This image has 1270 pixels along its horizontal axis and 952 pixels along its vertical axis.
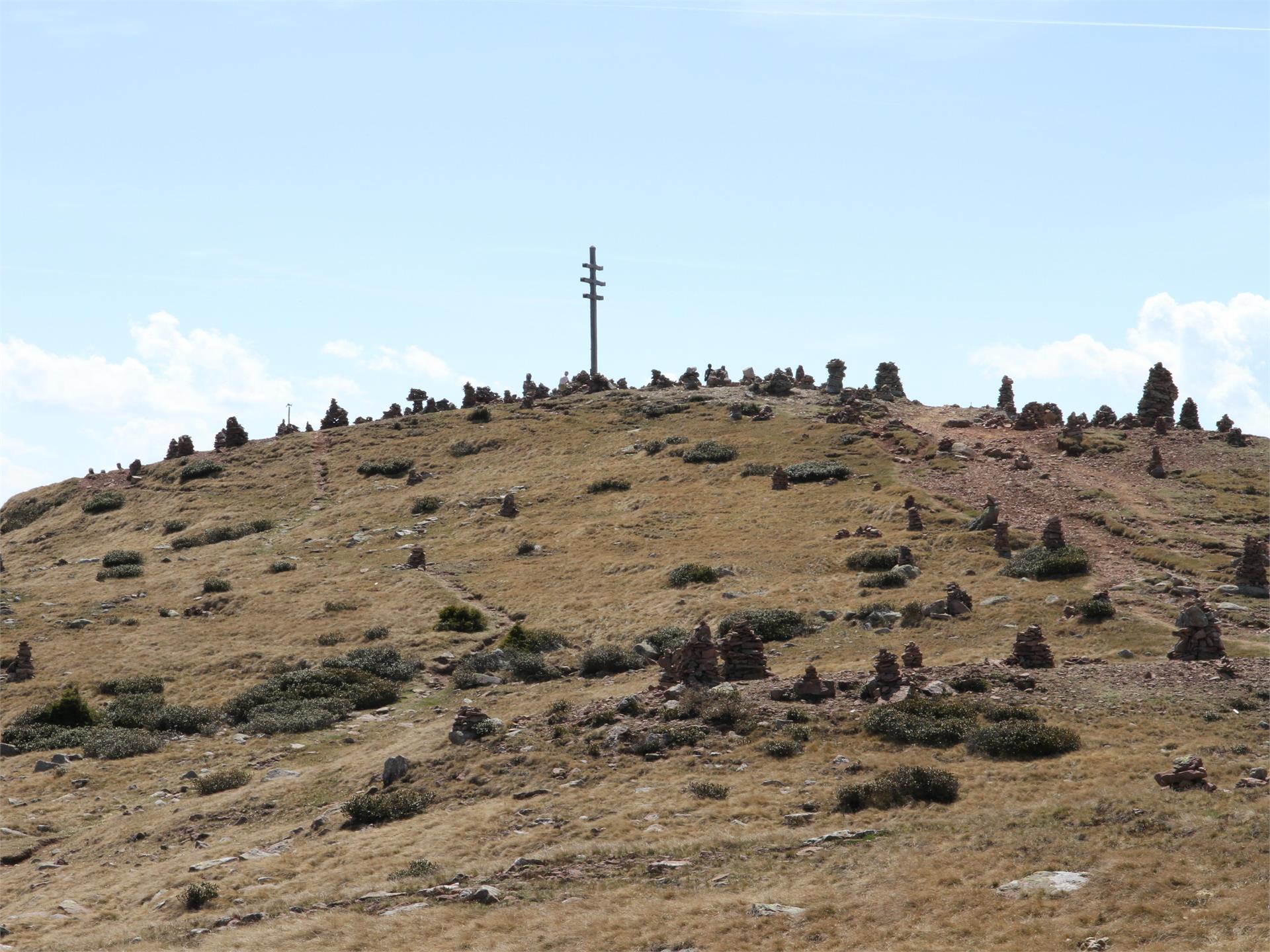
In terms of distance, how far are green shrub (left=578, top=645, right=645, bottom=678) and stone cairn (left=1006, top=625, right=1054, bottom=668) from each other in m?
11.9

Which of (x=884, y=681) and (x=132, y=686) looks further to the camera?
(x=132, y=686)

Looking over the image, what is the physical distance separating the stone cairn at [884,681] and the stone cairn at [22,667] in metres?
31.6

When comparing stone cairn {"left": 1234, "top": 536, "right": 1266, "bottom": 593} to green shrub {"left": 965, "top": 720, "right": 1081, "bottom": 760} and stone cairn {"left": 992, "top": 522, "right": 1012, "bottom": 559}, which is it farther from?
green shrub {"left": 965, "top": 720, "right": 1081, "bottom": 760}

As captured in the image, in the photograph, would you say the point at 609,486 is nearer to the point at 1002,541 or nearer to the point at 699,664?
the point at 1002,541

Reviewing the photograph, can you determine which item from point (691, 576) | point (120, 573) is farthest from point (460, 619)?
point (120, 573)

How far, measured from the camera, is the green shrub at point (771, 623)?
40.8 metres

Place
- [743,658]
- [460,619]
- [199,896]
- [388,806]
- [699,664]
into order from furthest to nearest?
[460,619] < [743,658] < [699,664] < [388,806] < [199,896]

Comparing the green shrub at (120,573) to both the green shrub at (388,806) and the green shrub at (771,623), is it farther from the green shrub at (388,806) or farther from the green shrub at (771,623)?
the green shrub at (388,806)

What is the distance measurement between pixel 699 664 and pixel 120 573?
42024 millimetres

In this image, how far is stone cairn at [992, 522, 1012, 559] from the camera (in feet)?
157

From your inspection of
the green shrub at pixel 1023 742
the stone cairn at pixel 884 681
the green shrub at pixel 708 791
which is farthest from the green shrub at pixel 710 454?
the green shrub at pixel 708 791

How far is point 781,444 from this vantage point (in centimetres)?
7481

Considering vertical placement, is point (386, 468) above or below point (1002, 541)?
above

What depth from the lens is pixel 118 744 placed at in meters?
37.1
